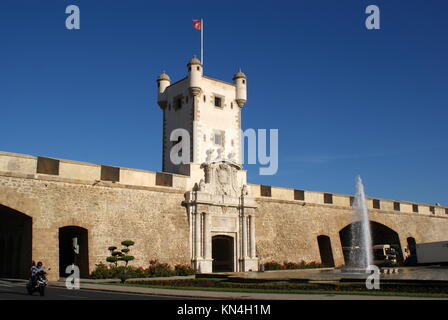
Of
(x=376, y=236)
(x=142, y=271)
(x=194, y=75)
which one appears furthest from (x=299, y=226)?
(x=142, y=271)

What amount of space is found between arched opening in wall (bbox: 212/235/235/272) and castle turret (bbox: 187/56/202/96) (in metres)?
11.5

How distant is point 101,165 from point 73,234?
15.8 ft

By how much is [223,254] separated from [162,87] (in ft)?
49.4

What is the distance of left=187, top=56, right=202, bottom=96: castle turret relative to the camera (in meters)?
36.2

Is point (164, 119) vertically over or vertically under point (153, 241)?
over

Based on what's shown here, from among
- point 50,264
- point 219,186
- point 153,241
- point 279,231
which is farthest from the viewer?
point 279,231

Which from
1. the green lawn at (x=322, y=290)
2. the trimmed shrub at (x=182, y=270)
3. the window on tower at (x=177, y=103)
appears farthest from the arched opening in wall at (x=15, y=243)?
the window on tower at (x=177, y=103)

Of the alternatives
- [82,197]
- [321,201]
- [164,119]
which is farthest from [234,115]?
[82,197]

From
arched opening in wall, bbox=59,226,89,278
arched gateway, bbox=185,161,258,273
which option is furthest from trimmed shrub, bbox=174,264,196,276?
arched opening in wall, bbox=59,226,89,278

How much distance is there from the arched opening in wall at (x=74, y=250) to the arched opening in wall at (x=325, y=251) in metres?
22.1

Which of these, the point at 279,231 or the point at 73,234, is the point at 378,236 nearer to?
the point at 279,231

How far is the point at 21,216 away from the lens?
2673cm

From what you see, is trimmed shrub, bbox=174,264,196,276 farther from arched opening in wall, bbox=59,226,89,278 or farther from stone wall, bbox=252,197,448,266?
stone wall, bbox=252,197,448,266

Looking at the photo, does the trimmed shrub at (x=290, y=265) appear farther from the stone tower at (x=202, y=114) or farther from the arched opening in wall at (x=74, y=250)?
the arched opening in wall at (x=74, y=250)
